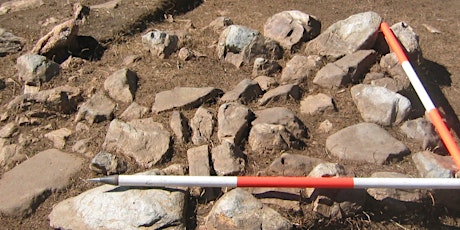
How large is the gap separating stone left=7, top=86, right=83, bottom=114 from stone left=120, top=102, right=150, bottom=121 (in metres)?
0.41

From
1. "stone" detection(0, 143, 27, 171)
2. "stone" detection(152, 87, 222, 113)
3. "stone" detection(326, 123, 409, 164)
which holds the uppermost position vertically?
"stone" detection(152, 87, 222, 113)

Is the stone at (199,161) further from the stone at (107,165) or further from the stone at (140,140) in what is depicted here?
the stone at (107,165)

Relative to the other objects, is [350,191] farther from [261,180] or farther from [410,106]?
[410,106]

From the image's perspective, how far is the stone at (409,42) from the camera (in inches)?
178

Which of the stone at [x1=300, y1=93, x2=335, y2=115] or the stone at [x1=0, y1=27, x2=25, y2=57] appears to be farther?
the stone at [x1=0, y1=27, x2=25, y2=57]

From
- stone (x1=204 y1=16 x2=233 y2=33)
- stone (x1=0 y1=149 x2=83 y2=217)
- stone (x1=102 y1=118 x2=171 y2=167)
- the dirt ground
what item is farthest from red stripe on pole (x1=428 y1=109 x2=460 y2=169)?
stone (x1=0 y1=149 x2=83 y2=217)

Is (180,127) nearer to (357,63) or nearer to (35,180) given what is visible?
(35,180)

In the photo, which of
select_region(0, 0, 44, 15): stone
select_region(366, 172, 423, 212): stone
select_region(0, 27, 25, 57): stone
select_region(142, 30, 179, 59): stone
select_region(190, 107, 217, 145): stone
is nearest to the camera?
select_region(366, 172, 423, 212): stone

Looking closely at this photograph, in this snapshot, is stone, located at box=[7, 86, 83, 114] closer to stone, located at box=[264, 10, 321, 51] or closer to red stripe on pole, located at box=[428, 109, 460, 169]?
stone, located at box=[264, 10, 321, 51]

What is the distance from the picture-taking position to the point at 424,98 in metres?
3.83

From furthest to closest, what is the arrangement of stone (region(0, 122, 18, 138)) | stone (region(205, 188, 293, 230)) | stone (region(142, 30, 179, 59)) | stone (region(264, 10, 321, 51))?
stone (region(264, 10, 321, 51))
stone (region(142, 30, 179, 59))
stone (region(0, 122, 18, 138))
stone (region(205, 188, 293, 230))

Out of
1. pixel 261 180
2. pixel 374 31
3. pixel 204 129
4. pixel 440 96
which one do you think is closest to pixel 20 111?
pixel 204 129

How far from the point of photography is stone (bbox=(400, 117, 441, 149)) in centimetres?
372

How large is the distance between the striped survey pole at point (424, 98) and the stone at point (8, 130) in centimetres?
274
